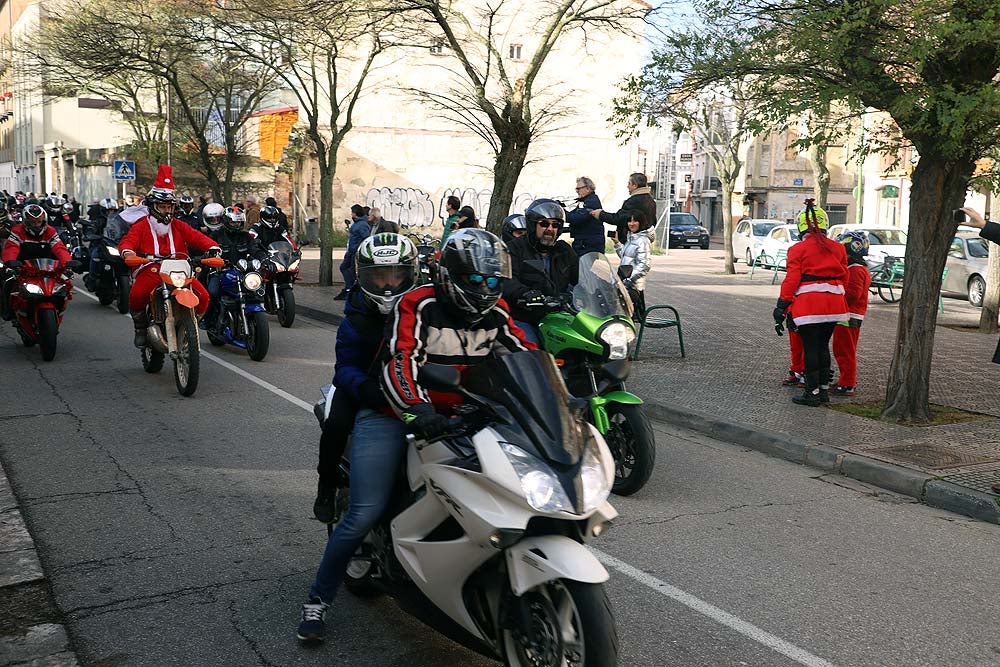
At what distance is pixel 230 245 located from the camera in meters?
13.1

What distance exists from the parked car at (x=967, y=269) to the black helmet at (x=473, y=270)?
20087 millimetres

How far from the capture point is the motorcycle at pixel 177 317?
9438mm

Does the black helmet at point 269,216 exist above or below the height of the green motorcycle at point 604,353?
above

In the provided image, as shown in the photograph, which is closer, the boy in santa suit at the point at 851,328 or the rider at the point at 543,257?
the rider at the point at 543,257

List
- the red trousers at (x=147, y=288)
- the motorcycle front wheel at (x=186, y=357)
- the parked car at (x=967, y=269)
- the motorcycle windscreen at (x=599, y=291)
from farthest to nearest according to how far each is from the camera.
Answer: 1. the parked car at (x=967, y=269)
2. the red trousers at (x=147, y=288)
3. the motorcycle front wheel at (x=186, y=357)
4. the motorcycle windscreen at (x=599, y=291)

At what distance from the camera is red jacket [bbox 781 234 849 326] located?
952 centimetres

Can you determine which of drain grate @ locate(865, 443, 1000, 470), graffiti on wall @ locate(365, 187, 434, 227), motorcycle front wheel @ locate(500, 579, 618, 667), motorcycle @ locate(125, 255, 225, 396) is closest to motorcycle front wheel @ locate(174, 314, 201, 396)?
motorcycle @ locate(125, 255, 225, 396)

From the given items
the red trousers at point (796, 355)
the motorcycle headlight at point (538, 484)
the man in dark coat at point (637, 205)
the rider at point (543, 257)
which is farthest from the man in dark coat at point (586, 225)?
the motorcycle headlight at point (538, 484)

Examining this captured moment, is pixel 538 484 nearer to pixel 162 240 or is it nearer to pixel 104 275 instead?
pixel 162 240

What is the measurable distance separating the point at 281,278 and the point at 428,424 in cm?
1176

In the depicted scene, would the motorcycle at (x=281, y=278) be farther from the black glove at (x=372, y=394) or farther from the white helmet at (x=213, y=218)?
the black glove at (x=372, y=394)

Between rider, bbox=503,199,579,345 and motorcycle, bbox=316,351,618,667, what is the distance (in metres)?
3.69

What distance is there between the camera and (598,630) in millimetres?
3105

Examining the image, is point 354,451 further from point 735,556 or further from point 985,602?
point 985,602
